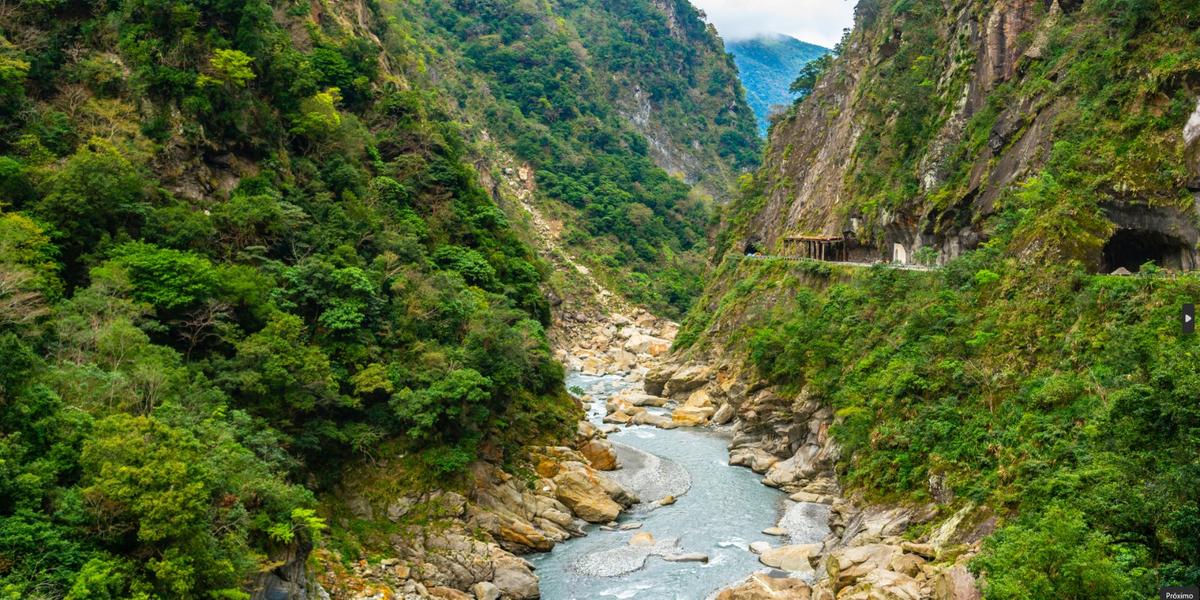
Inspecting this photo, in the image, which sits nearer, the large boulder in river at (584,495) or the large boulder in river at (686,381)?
the large boulder in river at (584,495)

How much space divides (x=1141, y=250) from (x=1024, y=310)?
489 centimetres

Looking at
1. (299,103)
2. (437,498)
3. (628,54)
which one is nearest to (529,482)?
(437,498)

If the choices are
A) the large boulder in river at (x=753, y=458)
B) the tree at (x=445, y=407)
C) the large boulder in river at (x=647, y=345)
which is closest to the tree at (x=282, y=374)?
the tree at (x=445, y=407)

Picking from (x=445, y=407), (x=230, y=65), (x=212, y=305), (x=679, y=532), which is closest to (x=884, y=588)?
(x=679, y=532)

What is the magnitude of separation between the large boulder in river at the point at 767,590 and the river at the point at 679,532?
130cm

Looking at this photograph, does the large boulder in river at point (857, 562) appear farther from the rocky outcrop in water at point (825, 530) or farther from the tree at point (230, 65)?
the tree at point (230, 65)

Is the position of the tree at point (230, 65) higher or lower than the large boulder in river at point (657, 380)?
higher

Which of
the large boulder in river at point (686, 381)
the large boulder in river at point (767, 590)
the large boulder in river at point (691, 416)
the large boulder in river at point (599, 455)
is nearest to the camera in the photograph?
the large boulder in river at point (767, 590)

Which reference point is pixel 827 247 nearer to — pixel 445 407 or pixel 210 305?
pixel 445 407

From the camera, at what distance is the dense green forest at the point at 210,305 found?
16.0 m

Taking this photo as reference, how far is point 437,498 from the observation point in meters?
27.0

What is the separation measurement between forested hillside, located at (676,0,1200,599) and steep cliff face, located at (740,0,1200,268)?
105mm

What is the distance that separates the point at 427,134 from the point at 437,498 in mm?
24255

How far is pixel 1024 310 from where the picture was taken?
26141 millimetres
